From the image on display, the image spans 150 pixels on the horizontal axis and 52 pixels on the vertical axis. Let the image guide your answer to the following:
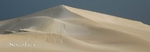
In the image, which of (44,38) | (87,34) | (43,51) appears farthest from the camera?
(87,34)

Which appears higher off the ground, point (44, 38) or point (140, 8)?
point (140, 8)

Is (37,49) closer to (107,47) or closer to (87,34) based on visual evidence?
(107,47)

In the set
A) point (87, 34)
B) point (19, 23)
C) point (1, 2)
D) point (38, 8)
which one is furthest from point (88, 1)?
point (87, 34)

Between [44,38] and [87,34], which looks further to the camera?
[87,34]

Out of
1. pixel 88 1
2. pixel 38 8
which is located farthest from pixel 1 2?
pixel 88 1

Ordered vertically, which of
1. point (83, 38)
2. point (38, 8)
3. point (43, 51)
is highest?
point (38, 8)

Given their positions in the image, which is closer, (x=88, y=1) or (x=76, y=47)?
(x=76, y=47)

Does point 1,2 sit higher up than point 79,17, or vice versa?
point 1,2

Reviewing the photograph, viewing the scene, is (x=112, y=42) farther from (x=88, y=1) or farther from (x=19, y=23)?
(x=88, y=1)

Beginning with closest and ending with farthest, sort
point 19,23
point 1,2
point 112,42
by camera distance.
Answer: point 112,42
point 19,23
point 1,2
